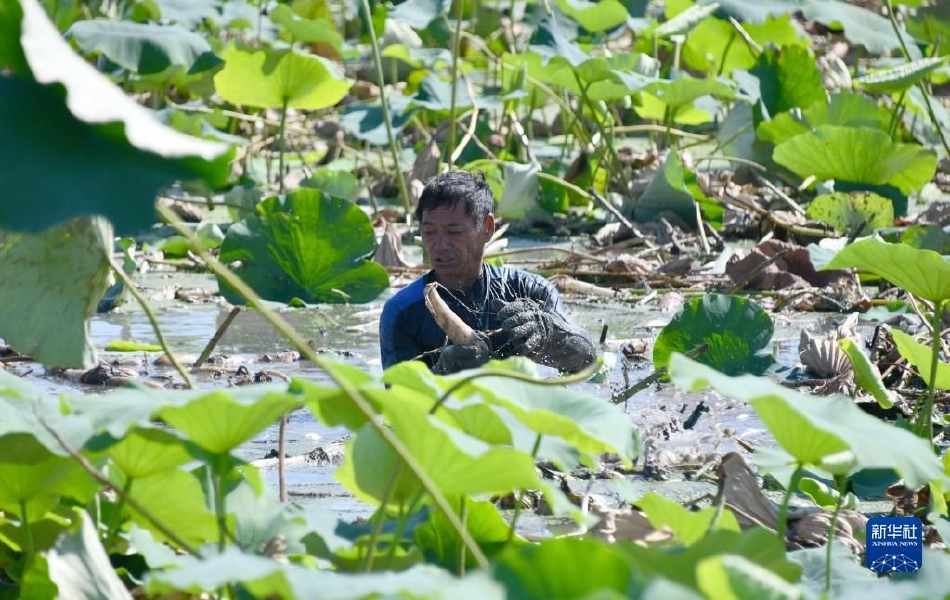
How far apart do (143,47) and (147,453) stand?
11.7 ft

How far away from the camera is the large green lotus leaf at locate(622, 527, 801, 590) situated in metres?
1.49

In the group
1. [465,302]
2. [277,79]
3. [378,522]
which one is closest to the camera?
[378,522]

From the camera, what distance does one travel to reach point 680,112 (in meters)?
6.31

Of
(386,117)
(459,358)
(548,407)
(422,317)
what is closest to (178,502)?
(548,407)

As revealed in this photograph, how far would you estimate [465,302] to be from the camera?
141 inches

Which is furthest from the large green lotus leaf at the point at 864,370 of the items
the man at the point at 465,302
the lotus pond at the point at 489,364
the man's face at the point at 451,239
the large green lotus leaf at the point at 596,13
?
the large green lotus leaf at the point at 596,13

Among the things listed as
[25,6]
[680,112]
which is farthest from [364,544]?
[680,112]

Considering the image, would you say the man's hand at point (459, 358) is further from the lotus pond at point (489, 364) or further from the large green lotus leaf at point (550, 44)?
the large green lotus leaf at point (550, 44)

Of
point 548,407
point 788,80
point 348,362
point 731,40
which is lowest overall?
point 348,362

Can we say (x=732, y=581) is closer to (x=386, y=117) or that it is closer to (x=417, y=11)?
(x=386, y=117)

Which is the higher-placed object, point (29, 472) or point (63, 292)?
point (63, 292)

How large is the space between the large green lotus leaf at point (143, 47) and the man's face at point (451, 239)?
1.86 metres

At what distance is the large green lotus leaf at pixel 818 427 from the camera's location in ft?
5.12

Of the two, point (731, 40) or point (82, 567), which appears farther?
point (731, 40)
